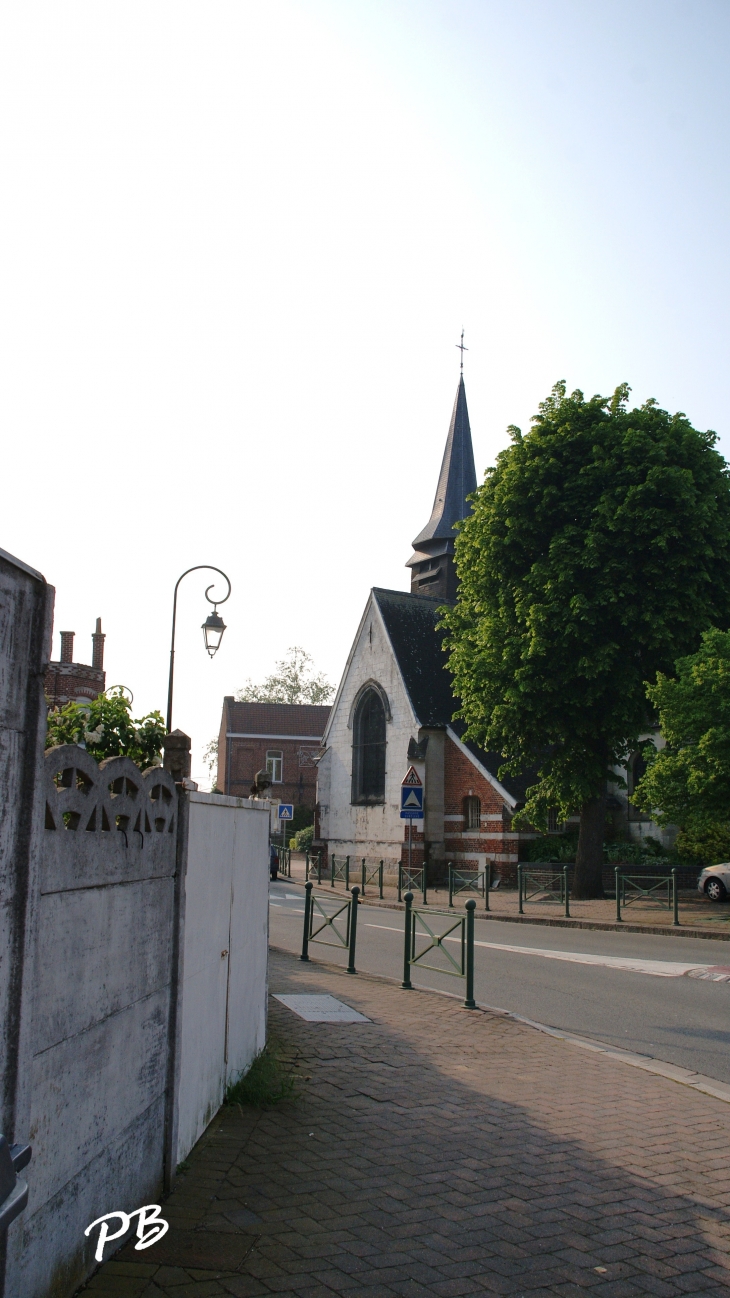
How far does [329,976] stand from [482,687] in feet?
45.1

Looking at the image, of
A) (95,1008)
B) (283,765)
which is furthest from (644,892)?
(283,765)

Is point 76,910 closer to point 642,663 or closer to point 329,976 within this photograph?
point 329,976

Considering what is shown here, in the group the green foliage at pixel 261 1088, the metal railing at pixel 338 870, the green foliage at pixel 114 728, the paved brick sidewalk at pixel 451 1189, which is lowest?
the metal railing at pixel 338 870

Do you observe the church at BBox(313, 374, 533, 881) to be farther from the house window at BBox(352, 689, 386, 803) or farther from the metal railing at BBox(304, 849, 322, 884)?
the metal railing at BBox(304, 849, 322, 884)

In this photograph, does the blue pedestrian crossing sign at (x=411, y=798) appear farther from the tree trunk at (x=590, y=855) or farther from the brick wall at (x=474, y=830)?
the brick wall at (x=474, y=830)

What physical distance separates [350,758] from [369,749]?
990 mm

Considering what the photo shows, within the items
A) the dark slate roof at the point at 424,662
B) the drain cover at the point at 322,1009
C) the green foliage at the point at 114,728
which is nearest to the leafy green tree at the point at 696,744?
the drain cover at the point at 322,1009

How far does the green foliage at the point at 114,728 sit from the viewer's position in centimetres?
515

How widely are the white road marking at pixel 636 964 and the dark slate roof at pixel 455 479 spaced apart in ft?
90.4

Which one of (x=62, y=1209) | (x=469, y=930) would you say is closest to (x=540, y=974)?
(x=469, y=930)

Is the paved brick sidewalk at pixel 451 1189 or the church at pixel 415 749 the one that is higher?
the church at pixel 415 749

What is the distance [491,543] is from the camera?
2442 cm

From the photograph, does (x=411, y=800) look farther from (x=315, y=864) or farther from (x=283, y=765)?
(x=283, y=765)

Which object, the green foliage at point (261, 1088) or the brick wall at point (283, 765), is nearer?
the green foliage at point (261, 1088)
